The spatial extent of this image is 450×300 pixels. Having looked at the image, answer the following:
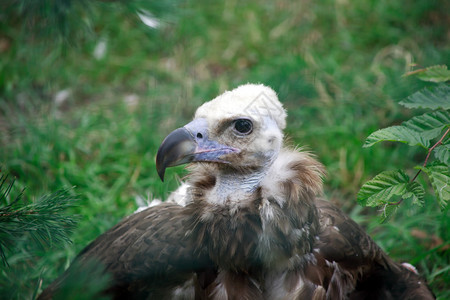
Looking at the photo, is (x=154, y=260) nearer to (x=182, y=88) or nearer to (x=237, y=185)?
(x=237, y=185)

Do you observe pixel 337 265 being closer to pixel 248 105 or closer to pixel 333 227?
pixel 333 227

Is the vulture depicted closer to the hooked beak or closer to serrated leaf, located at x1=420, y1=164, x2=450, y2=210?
the hooked beak

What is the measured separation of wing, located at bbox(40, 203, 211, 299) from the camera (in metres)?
2.35

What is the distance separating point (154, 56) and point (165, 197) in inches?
96.1

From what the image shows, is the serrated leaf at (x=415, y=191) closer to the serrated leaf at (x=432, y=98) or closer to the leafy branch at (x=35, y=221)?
the serrated leaf at (x=432, y=98)

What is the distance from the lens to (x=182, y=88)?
4.91 m

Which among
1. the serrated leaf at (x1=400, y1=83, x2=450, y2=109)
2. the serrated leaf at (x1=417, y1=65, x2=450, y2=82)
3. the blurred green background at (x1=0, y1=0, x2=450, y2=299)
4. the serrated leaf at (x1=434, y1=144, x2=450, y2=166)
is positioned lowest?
the blurred green background at (x1=0, y1=0, x2=450, y2=299)

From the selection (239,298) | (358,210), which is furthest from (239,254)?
(358,210)

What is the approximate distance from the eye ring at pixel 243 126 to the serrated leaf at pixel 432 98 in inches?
26.8

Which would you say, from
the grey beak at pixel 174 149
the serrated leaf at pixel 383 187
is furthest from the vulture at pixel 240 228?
the serrated leaf at pixel 383 187

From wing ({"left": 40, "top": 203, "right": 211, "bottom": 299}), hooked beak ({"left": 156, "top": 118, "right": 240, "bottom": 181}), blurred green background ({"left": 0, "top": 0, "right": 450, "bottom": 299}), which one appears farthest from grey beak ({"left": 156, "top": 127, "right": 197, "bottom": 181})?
blurred green background ({"left": 0, "top": 0, "right": 450, "bottom": 299})

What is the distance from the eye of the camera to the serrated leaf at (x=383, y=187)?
6.75 ft

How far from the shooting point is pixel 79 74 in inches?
210

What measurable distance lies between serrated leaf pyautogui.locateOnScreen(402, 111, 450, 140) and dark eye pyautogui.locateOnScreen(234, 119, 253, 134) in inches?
26.2
